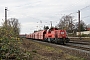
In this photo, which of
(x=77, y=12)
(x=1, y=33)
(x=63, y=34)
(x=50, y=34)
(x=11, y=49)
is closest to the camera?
(x=11, y=49)

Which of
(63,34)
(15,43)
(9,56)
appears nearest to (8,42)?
(15,43)

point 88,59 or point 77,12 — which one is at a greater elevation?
point 77,12

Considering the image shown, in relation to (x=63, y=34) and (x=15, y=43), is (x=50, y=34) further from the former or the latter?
(x=15, y=43)

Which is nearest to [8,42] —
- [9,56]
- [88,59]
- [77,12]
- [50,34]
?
[9,56]

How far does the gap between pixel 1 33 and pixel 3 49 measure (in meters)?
2.29

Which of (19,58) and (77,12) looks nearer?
(19,58)

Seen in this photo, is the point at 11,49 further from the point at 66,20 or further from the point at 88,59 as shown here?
the point at 66,20

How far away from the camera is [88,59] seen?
13.0 metres

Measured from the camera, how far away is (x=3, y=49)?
870 cm

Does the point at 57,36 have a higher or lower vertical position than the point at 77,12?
lower

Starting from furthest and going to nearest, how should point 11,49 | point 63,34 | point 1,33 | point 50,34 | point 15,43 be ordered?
point 50,34
point 63,34
point 1,33
point 15,43
point 11,49

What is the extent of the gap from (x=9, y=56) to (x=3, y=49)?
44 cm

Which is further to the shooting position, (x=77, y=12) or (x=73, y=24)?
(x=73, y=24)

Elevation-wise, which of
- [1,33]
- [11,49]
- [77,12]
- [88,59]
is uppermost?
[77,12]
